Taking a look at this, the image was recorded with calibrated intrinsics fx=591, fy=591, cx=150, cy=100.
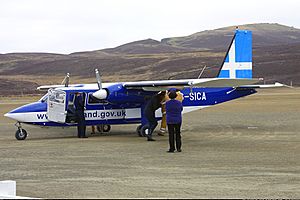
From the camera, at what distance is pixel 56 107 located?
22.1 metres

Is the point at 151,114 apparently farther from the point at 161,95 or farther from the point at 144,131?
the point at 144,131

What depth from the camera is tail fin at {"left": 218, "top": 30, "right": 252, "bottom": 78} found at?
24.9 m

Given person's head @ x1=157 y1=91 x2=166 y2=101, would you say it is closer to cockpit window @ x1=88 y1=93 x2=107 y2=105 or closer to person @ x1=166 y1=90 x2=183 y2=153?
cockpit window @ x1=88 y1=93 x2=107 y2=105

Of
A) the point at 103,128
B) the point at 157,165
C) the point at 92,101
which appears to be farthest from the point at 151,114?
the point at 157,165

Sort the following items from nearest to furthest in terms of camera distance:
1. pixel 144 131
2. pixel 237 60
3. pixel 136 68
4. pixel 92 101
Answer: pixel 144 131 → pixel 92 101 → pixel 237 60 → pixel 136 68

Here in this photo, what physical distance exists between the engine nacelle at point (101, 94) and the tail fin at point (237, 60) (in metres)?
5.72

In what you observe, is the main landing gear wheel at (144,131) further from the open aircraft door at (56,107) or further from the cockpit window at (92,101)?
the open aircraft door at (56,107)

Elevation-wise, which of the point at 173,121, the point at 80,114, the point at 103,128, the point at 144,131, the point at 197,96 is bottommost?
the point at 103,128

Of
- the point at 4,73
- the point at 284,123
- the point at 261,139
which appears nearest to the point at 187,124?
the point at 284,123

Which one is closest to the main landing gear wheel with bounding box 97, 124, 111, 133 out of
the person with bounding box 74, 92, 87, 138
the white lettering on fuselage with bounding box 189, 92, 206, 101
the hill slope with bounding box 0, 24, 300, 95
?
the person with bounding box 74, 92, 87, 138

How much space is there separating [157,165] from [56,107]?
8913 millimetres

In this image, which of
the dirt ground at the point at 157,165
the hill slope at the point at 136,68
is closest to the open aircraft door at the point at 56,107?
the dirt ground at the point at 157,165

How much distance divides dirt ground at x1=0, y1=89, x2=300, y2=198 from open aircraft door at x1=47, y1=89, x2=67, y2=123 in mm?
859

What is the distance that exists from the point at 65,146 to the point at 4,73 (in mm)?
116209
